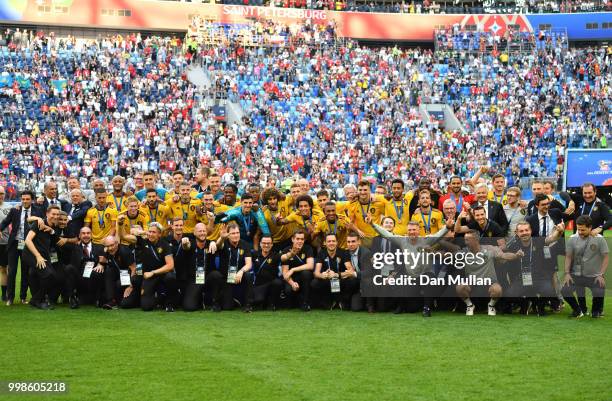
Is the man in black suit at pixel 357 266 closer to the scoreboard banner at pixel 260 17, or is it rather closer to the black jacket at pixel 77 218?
the black jacket at pixel 77 218

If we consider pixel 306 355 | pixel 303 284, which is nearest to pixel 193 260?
pixel 303 284

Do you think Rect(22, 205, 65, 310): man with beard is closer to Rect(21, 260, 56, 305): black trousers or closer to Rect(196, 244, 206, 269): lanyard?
Rect(21, 260, 56, 305): black trousers

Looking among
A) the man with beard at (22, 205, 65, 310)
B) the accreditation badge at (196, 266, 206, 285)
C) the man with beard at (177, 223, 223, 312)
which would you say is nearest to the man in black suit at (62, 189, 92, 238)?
the man with beard at (22, 205, 65, 310)

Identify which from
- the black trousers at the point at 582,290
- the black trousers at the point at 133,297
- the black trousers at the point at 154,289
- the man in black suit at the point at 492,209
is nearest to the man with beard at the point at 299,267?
the black trousers at the point at 154,289

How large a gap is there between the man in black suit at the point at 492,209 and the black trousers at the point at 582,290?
116cm

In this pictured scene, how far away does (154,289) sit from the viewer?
1303 cm

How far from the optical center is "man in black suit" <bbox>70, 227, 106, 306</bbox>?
13211 millimetres

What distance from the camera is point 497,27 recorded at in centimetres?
5519

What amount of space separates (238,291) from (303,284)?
963mm

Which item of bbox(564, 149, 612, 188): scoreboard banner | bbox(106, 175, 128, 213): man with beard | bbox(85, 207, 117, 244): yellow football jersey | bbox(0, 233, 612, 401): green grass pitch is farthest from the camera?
bbox(564, 149, 612, 188): scoreboard banner

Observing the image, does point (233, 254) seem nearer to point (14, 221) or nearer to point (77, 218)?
point (77, 218)

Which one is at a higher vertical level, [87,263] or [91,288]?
[87,263]

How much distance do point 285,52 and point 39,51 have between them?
1234cm

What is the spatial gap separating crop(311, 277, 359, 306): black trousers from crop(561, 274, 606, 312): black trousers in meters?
2.84
